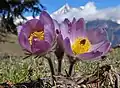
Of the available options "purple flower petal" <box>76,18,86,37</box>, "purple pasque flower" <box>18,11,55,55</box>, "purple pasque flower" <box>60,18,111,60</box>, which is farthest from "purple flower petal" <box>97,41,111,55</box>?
"purple pasque flower" <box>18,11,55,55</box>

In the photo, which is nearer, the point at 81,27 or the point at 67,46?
the point at 67,46

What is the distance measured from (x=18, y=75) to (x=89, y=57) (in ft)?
6.20

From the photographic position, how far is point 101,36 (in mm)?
1896

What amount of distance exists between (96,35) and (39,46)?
32 centimetres

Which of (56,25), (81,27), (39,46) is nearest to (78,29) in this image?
(81,27)

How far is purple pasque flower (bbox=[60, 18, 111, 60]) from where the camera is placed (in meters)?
1.75

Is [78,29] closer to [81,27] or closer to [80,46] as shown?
[81,27]

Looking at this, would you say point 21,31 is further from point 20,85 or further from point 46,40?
point 20,85

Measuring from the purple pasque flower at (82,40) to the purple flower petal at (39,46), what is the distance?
80mm

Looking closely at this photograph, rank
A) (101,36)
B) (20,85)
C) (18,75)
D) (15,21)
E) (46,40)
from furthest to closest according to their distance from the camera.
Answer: (15,21) → (18,75) → (20,85) → (101,36) → (46,40)

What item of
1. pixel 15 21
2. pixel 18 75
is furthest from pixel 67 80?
pixel 15 21

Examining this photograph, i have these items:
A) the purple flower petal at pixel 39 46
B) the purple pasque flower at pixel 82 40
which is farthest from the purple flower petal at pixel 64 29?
the purple flower petal at pixel 39 46

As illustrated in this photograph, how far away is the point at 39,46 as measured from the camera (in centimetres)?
174

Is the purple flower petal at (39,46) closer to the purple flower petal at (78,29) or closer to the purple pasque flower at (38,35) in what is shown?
the purple pasque flower at (38,35)
